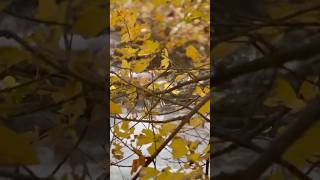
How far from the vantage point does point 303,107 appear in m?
0.56

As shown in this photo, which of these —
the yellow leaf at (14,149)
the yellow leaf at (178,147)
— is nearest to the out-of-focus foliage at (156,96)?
the yellow leaf at (178,147)

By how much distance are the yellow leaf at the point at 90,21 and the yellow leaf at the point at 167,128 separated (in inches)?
15.1

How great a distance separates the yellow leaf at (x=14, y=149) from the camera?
53 centimetres

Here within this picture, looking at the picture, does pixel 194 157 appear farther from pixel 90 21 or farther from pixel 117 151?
pixel 90 21

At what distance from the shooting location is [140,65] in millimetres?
943

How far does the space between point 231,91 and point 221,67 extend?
3 cm

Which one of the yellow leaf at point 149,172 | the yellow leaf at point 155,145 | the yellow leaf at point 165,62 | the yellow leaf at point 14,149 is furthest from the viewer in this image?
the yellow leaf at point 165,62

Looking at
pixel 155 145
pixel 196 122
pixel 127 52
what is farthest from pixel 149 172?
pixel 127 52

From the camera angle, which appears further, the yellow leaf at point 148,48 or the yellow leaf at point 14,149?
the yellow leaf at point 148,48

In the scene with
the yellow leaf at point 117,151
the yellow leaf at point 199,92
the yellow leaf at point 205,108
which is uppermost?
the yellow leaf at point 199,92

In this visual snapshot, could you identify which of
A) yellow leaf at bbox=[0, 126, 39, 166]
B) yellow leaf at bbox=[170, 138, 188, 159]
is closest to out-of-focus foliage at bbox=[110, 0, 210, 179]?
yellow leaf at bbox=[170, 138, 188, 159]

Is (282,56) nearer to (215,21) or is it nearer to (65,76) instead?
(215,21)

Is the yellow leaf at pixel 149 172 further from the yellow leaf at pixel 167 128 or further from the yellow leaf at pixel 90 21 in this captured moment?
the yellow leaf at pixel 90 21

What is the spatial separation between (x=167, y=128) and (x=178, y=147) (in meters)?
0.06
